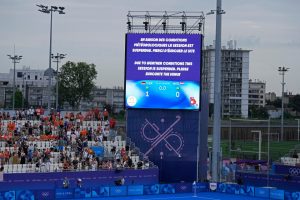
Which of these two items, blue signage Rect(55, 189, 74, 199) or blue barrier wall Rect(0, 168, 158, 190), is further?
blue barrier wall Rect(0, 168, 158, 190)

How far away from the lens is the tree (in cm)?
10000

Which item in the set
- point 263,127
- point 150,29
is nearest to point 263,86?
point 263,127

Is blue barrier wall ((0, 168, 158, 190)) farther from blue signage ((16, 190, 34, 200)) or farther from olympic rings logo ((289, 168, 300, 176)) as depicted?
olympic rings logo ((289, 168, 300, 176))

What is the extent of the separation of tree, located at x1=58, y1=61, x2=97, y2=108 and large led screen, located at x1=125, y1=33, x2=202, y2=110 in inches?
2258

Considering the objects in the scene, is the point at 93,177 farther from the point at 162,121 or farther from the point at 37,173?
the point at 162,121

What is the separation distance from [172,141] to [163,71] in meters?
5.18

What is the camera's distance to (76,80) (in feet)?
329

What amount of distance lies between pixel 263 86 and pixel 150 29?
146447 millimetres

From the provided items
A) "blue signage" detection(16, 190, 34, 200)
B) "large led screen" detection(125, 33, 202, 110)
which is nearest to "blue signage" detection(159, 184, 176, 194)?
"large led screen" detection(125, 33, 202, 110)

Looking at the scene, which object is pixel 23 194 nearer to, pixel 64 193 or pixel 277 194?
pixel 64 193

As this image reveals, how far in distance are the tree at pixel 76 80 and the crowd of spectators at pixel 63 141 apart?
53.7m

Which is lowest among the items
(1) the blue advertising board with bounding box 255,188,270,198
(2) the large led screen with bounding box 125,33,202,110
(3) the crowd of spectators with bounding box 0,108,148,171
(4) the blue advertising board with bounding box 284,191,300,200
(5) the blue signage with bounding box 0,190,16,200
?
(1) the blue advertising board with bounding box 255,188,270,198

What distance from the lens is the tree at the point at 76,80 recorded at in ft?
328

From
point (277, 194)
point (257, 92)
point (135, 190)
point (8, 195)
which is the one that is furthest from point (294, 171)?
point (257, 92)
